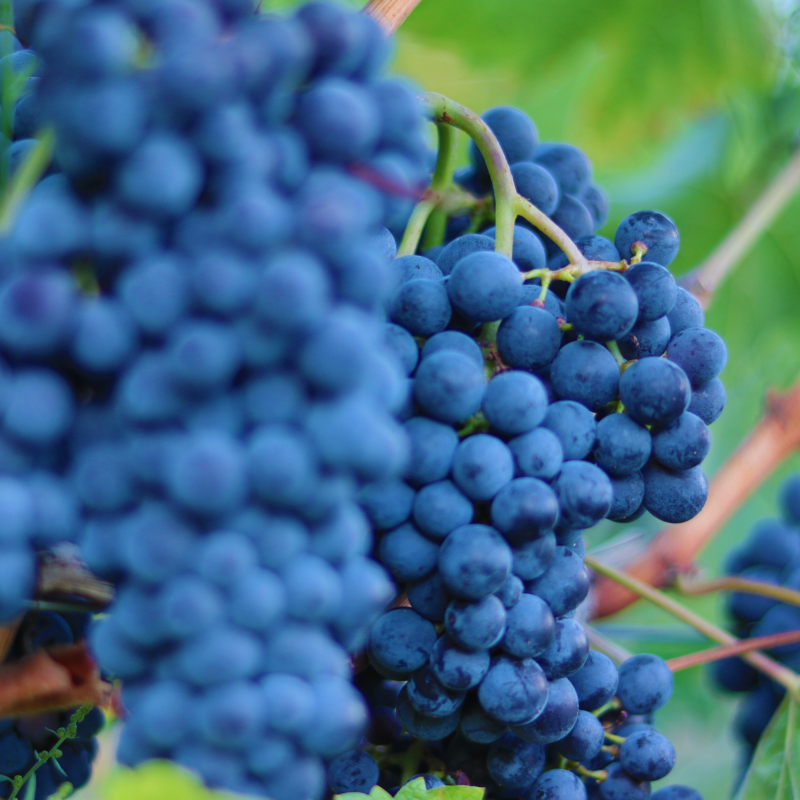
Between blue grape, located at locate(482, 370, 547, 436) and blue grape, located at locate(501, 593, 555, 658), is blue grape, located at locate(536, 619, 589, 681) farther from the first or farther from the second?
blue grape, located at locate(482, 370, 547, 436)

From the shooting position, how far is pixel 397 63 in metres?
1.56

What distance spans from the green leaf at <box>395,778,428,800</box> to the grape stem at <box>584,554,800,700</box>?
0.86ft

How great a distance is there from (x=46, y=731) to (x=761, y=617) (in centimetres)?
79

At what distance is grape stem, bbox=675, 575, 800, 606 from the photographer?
2.86ft

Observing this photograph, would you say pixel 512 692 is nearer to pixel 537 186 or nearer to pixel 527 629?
pixel 527 629

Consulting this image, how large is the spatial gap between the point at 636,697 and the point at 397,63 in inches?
49.7

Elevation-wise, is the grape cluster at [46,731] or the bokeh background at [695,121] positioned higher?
the bokeh background at [695,121]

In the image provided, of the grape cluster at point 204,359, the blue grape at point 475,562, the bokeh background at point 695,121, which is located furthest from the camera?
the bokeh background at point 695,121

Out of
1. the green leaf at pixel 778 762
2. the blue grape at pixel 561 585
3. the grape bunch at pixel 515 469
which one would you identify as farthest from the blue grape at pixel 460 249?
the green leaf at pixel 778 762

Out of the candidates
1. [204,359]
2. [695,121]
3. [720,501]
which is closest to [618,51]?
[695,121]

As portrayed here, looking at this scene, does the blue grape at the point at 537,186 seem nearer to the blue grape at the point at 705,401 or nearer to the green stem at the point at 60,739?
the blue grape at the point at 705,401

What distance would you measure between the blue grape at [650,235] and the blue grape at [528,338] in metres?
0.12

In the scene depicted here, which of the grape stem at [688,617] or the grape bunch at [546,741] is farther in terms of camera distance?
the grape stem at [688,617]

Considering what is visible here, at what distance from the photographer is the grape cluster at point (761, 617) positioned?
3.10 ft
